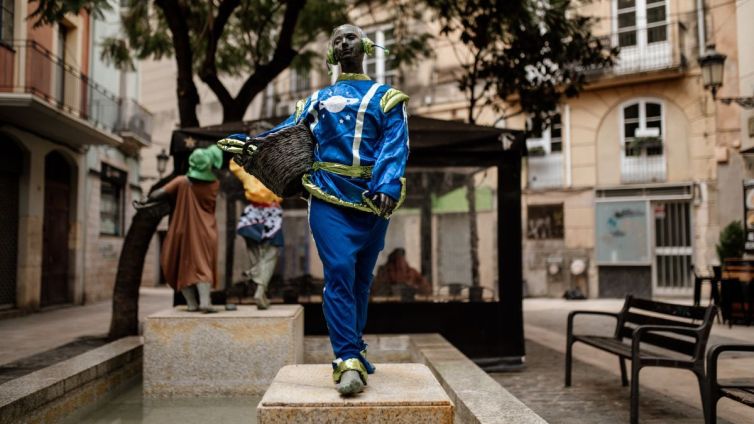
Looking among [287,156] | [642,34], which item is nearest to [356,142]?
[287,156]

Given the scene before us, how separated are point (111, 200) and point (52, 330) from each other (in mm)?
9341

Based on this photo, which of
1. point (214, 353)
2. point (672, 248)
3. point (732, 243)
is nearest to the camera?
point (214, 353)

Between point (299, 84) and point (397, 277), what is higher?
point (299, 84)

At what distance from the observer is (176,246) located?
548cm

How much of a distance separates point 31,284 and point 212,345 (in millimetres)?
10358

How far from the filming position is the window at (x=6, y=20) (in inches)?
337

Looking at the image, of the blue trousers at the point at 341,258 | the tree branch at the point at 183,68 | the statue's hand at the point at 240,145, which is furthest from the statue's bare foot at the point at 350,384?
the tree branch at the point at 183,68

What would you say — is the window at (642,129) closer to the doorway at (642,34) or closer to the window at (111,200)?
the doorway at (642,34)

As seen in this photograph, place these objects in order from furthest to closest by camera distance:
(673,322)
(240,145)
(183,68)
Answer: (183,68)
(673,322)
(240,145)

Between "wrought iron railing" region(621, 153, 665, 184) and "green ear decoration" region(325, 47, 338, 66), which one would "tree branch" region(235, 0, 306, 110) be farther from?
"wrought iron railing" region(621, 153, 665, 184)

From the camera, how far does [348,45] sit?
136 inches

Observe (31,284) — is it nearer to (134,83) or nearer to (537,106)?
(134,83)

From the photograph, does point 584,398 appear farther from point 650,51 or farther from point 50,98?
point 650,51

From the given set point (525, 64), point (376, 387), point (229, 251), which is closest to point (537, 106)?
point (525, 64)
